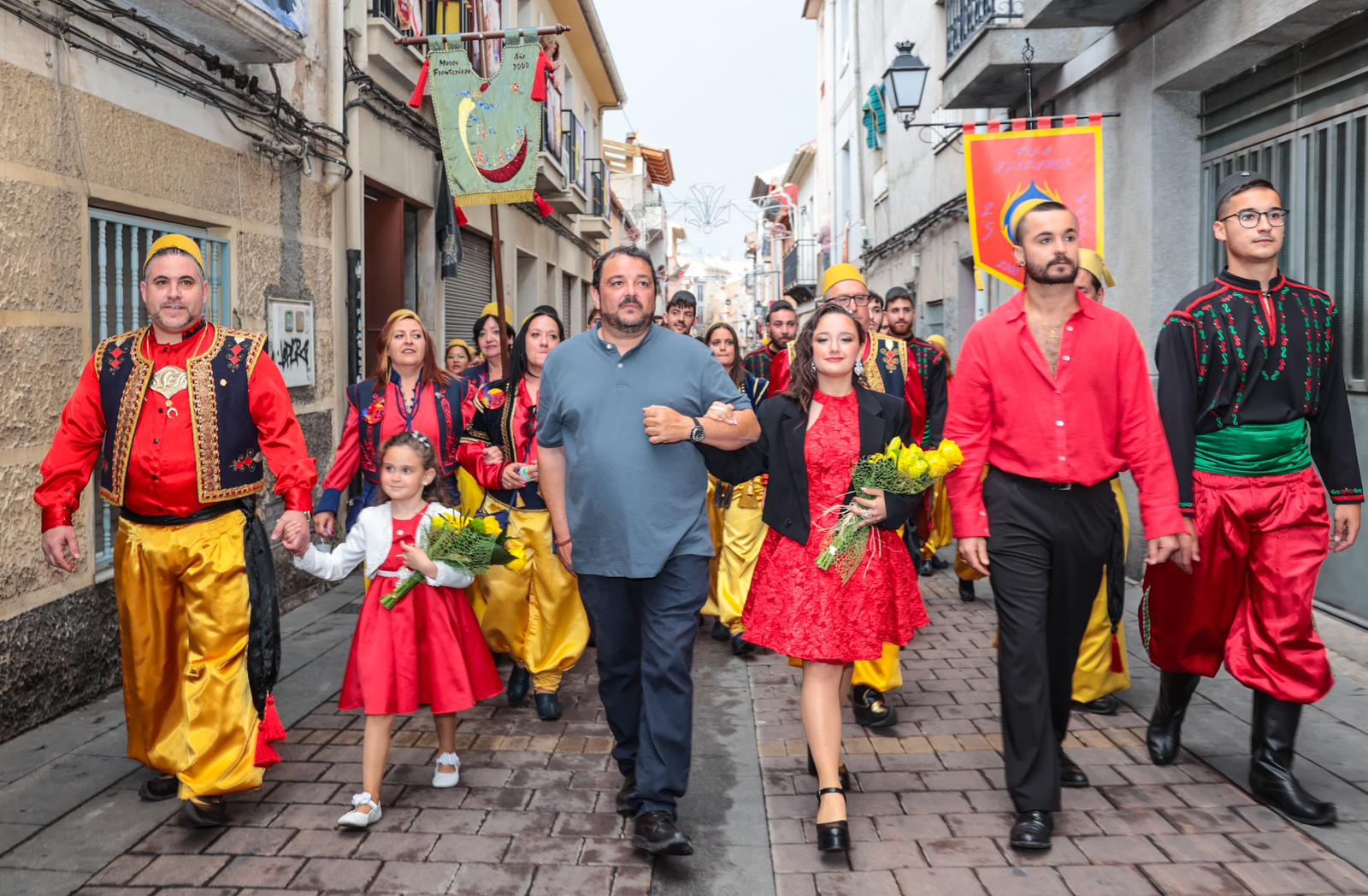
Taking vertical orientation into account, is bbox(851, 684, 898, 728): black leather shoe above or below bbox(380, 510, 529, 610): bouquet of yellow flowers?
below

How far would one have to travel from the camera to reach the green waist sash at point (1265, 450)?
4.17 meters

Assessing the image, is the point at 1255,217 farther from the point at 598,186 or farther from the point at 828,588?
the point at 598,186

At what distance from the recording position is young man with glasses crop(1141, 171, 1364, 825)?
4082mm

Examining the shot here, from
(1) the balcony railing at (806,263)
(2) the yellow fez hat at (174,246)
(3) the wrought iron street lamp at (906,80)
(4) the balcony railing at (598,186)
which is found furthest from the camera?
(1) the balcony railing at (806,263)

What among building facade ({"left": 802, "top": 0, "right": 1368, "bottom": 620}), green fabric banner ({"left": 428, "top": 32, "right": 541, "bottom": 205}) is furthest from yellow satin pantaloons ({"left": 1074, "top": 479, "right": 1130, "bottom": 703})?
green fabric banner ({"left": 428, "top": 32, "right": 541, "bottom": 205})

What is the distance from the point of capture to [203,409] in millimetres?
4266

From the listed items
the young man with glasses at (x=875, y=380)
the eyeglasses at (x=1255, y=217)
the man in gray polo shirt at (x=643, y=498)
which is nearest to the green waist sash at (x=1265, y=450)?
the eyeglasses at (x=1255, y=217)

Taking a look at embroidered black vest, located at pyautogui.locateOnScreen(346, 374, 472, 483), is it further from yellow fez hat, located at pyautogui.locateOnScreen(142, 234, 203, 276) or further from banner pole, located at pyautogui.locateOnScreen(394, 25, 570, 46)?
banner pole, located at pyautogui.locateOnScreen(394, 25, 570, 46)

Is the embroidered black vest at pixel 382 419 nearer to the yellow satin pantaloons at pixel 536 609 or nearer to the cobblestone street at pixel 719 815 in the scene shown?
the yellow satin pantaloons at pixel 536 609

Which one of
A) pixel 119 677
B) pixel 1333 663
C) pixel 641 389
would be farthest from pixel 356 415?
pixel 1333 663

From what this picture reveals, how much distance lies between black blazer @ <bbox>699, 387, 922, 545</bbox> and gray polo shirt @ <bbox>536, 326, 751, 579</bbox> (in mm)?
143

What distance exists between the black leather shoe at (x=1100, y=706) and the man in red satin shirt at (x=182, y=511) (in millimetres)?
3501

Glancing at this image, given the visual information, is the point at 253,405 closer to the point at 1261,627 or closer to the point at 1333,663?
the point at 1261,627

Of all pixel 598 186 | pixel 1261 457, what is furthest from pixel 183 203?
pixel 598 186
